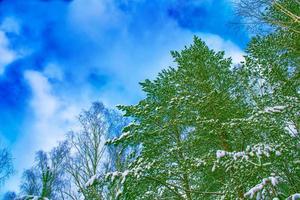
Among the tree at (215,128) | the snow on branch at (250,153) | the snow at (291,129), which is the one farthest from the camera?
the snow at (291,129)

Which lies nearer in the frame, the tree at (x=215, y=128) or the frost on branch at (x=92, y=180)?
the frost on branch at (x=92, y=180)

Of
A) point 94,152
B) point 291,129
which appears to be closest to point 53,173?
point 94,152

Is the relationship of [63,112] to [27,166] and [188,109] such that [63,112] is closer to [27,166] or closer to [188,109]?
[27,166]

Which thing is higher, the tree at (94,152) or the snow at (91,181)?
the tree at (94,152)

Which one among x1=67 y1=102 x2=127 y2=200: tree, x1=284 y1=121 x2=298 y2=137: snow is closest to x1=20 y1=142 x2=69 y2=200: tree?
x1=67 y1=102 x2=127 y2=200: tree

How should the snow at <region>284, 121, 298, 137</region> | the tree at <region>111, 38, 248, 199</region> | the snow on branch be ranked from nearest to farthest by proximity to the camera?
1. the snow on branch
2. the tree at <region>111, 38, 248, 199</region>
3. the snow at <region>284, 121, 298, 137</region>

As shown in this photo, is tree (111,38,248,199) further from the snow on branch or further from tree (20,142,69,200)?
tree (20,142,69,200)

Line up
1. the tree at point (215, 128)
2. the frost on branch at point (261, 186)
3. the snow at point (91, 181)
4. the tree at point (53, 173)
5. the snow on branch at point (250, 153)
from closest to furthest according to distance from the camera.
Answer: the frost on branch at point (261, 186), the snow on branch at point (250, 153), the snow at point (91, 181), the tree at point (215, 128), the tree at point (53, 173)

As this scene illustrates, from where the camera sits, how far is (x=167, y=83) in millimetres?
8578

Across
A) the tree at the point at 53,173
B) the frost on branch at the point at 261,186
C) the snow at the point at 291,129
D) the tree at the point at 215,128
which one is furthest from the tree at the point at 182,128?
the tree at the point at 53,173

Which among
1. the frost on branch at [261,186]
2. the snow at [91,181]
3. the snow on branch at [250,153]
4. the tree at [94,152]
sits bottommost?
the frost on branch at [261,186]

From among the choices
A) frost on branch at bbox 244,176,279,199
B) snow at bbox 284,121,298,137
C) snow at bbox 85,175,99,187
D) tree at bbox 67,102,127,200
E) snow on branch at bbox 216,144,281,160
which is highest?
tree at bbox 67,102,127,200

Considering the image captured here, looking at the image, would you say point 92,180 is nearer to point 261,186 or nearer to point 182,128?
point 261,186

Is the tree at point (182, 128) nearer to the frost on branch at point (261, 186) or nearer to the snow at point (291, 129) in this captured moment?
the snow at point (291, 129)
